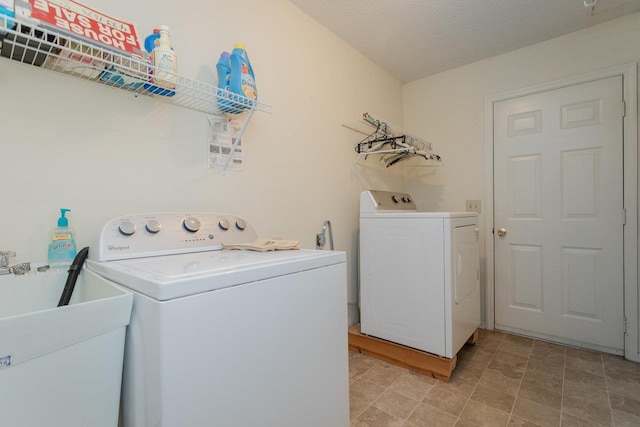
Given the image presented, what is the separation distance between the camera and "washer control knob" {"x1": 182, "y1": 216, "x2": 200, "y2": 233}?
3.92 feet

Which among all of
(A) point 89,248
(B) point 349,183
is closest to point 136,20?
(A) point 89,248

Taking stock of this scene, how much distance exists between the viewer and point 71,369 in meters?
0.61

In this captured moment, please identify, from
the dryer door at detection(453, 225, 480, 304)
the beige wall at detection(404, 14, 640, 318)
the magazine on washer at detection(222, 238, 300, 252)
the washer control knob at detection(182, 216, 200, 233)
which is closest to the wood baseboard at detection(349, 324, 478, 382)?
the dryer door at detection(453, 225, 480, 304)

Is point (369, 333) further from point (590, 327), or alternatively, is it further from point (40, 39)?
point (40, 39)

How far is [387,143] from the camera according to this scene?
2.41 metres

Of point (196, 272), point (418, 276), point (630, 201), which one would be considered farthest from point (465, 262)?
point (196, 272)

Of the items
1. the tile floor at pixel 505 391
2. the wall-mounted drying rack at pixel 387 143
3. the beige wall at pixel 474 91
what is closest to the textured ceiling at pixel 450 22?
the beige wall at pixel 474 91

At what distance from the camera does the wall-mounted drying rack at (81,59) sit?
824 mm

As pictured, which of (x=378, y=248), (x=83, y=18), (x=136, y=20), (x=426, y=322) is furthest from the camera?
(x=378, y=248)

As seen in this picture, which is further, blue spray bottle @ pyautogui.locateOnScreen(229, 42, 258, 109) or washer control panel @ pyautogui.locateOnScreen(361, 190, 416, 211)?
washer control panel @ pyautogui.locateOnScreen(361, 190, 416, 211)

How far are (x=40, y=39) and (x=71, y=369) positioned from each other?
0.87 m

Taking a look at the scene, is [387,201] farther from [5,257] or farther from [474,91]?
[5,257]

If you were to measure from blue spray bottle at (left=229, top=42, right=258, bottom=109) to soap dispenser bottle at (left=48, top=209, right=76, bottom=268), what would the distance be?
0.81m

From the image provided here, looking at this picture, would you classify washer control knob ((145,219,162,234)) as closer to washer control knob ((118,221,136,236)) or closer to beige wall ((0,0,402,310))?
washer control knob ((118,221,136,236))
